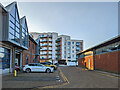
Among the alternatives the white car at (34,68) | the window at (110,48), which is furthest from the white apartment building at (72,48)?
the white car at (34,68)

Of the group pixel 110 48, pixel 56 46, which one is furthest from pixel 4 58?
pixel 56 46

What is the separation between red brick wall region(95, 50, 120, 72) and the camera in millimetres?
19853

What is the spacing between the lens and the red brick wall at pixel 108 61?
19853mm

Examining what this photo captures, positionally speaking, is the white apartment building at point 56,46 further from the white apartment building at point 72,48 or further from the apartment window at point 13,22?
the apartment window at point 13,22

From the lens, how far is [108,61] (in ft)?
73.7

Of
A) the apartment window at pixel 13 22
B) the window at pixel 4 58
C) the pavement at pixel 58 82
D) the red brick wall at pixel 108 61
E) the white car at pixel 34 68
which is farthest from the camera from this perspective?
the white car at pixel 34 68

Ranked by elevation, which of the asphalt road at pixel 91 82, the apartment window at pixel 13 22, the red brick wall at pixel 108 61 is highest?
the apartment window at pixel 13 22

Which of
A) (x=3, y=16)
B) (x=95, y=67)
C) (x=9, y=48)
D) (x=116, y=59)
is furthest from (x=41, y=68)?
(x=95, y=67)

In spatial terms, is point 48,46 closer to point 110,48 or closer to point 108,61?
point 108,61

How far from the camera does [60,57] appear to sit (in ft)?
288

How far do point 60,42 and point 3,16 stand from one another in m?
72.8

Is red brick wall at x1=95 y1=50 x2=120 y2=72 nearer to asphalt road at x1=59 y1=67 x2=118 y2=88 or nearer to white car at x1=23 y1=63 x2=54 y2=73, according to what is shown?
asphalt road at x1=59 y1=67 x2=118 y2=88

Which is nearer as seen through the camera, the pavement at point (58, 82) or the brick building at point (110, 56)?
the pavement at point (58, 82)

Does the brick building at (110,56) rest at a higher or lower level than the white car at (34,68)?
higher
